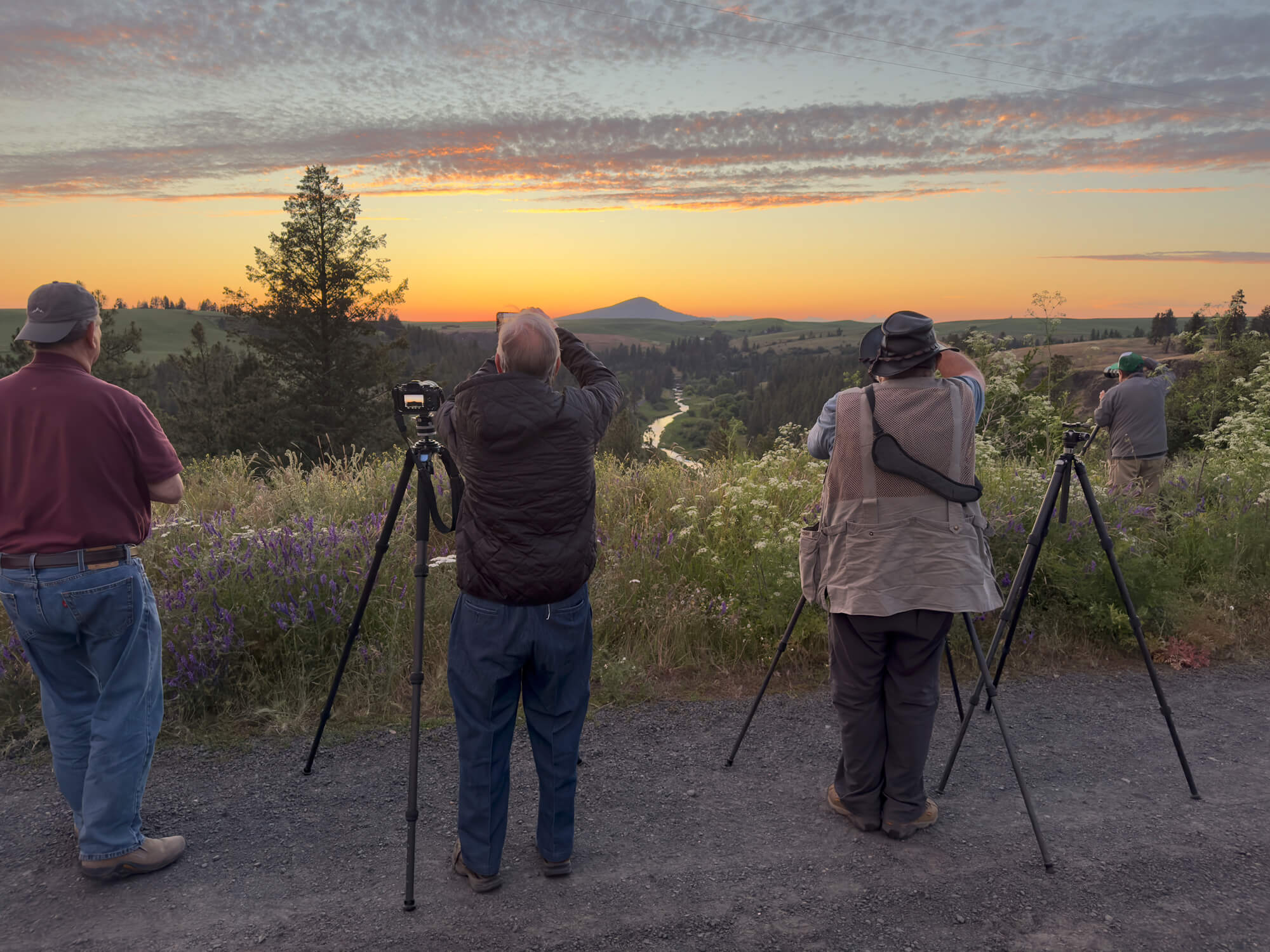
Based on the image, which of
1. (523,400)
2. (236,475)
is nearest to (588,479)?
(523,400)

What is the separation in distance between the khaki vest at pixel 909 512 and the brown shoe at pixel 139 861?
3135 millimetres

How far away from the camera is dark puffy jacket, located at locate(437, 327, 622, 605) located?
3049mm

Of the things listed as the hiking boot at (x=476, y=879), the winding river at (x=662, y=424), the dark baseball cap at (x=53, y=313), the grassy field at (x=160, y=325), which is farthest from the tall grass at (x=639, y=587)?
the grassy field at (x=160, y=325)

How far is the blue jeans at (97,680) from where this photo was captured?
3121 millimetres

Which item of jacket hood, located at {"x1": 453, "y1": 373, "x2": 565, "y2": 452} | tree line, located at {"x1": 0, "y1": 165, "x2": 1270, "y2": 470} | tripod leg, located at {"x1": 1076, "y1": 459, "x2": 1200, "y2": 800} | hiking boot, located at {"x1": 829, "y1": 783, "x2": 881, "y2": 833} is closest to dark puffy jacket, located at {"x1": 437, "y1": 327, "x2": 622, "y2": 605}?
jacket hood, located at {"x1": 453, "y1": 373, "x2": 565, "y2": 452}

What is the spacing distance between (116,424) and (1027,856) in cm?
433

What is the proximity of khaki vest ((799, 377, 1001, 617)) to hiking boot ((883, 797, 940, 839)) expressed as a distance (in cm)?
104

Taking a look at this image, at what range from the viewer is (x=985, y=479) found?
7.24 m

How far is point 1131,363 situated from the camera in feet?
31.8

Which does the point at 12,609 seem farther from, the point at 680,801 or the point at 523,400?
the point at 680,801

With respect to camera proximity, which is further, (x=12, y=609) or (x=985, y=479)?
(x=985, y=479)

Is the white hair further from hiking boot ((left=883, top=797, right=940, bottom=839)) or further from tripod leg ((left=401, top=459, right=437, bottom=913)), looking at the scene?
hiking boot ((left=883, top=797, right=940, bottom=839))

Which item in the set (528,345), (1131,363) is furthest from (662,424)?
(528,345)

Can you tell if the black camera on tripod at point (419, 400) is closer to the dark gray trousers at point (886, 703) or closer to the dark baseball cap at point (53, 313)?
the dark baseball cap at point (53, 313)
